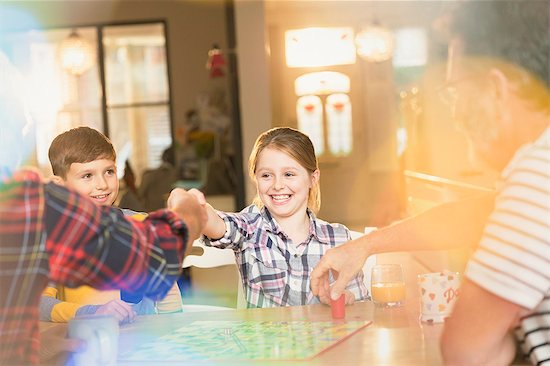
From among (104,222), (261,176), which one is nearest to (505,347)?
(104,222)

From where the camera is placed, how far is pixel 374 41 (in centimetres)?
801

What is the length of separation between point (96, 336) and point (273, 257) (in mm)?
1074

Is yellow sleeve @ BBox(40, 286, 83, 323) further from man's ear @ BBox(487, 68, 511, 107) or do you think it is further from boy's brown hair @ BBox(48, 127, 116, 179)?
man's ear @ BBox(487, 68, 511, 107)

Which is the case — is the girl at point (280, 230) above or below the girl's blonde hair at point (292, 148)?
below

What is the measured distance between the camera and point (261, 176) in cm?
262

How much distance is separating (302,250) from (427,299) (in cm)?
73

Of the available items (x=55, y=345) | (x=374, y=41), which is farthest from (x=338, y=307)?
(x=374, y=41)

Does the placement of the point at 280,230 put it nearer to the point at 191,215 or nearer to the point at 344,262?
the point at 344,262

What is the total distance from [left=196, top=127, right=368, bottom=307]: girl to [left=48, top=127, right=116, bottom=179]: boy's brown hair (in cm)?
41

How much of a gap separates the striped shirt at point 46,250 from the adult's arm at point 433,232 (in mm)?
597

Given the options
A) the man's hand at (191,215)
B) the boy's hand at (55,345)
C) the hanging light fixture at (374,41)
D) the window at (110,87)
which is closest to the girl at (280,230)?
the boy's hand at (55,345)

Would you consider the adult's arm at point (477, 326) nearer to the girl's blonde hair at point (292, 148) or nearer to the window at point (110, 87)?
the girl's blonde hair at point (292, 148)

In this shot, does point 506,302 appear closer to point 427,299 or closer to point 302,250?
point 427,299

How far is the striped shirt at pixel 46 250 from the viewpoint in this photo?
3.89 feet
